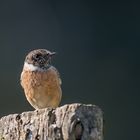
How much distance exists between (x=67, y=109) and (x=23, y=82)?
237cm

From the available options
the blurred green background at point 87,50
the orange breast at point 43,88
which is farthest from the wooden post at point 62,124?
the blurred green background at point 87,50

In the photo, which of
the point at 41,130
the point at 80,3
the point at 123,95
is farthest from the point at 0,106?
the point at 41,130

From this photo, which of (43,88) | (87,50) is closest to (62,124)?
(43,88)

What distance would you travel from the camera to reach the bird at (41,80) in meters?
8.09

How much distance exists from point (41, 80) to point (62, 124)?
2.14m

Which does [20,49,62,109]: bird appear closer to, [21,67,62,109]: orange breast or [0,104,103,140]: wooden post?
[21,67,62,109]: orange breast

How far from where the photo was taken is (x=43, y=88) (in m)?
8.09

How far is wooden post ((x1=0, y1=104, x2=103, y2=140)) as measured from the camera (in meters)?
5.96

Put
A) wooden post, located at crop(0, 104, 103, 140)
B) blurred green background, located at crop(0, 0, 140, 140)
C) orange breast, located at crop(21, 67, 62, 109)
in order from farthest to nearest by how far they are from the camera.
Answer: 1. blurred green background, located at crop(0, 0, 140, 140)
2. orange breast, located at crop(21, 67, 62, 109)
3. wooden post, located at crop(0, 104, 103, 140)

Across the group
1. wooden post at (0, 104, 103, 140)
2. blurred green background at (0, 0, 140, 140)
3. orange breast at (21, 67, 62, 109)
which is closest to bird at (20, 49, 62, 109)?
orange breast at (21, 67, 62, 109)

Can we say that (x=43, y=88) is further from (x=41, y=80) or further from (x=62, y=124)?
(x=62, y=124)

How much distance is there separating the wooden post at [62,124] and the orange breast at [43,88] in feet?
5.90

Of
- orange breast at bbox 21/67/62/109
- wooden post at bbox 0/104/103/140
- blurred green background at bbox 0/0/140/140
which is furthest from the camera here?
blurred green background at bbox 0/0/140/140

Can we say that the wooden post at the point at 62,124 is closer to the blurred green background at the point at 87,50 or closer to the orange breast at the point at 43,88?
the orange breast at the point at 43,88
